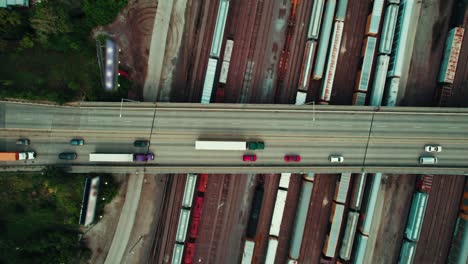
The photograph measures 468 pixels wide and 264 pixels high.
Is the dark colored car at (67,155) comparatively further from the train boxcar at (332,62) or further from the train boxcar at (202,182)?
the train boxcar at (332,62)

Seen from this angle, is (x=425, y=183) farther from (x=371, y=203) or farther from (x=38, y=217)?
(x=38, y=217)

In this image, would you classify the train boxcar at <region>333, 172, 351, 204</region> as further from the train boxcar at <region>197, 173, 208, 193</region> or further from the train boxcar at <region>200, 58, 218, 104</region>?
the train boxcar at <region>200, 58, 218, 104</region>

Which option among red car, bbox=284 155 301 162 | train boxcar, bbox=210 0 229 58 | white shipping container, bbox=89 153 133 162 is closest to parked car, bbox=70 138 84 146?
white shipping container, bbox=89 153 133 162

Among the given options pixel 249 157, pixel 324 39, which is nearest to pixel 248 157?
pixel 249 157

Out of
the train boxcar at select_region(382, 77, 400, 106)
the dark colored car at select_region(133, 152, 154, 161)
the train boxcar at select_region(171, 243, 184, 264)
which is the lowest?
the train boxcar at select_region(171, 243, 184, 264)

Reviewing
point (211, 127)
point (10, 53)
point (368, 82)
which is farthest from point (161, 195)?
point (368, 82)

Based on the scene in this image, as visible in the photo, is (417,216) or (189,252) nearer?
(417,216)
